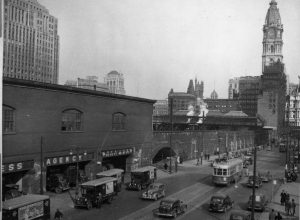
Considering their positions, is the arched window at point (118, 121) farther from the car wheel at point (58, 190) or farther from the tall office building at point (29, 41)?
the tall office building at point (29, 41)

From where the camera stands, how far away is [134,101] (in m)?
52.9

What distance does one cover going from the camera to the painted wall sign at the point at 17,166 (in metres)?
32.2

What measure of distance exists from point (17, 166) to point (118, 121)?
18.0m

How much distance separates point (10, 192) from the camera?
31.0 m

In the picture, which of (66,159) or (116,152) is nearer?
(66,159)

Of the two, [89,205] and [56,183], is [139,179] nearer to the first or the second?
[56,183]

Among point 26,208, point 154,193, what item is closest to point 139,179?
point 154,193

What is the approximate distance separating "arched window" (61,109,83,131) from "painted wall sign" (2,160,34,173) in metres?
5.77

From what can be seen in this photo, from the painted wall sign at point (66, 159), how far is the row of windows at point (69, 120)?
283 centimetres

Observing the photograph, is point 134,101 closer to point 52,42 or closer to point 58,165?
point 58,165

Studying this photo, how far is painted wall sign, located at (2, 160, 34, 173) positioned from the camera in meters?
32.2

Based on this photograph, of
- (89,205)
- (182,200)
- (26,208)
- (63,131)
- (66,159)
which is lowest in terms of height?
(182,200)

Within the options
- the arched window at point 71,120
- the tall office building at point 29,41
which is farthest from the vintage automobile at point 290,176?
the tall office building at point 29,41

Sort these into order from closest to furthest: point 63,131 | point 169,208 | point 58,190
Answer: point 169,208
point 58,190
point 63,131
